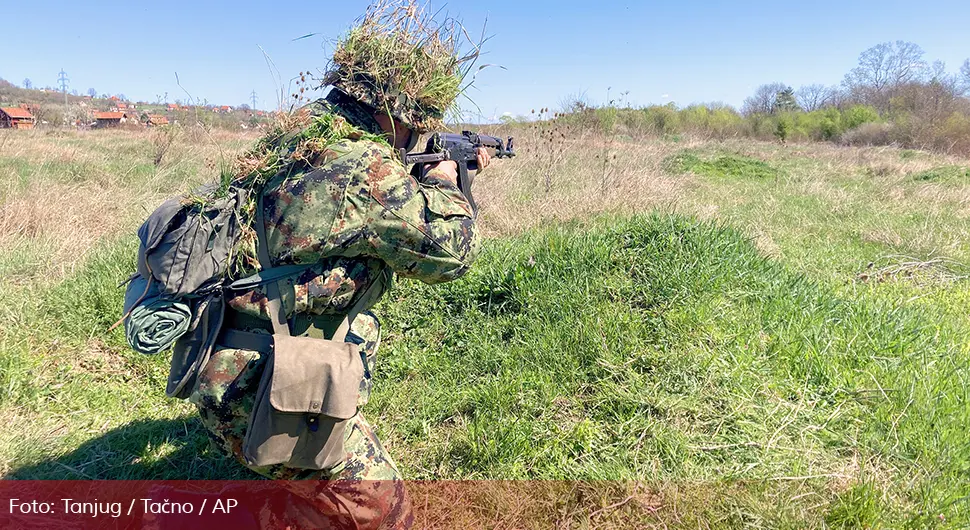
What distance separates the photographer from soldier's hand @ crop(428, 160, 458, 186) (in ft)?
8.32

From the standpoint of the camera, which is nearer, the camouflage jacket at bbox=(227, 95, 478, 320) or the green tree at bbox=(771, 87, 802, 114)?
the camouflage jacket at bbox=(227, 95, 478, 320)

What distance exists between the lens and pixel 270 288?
6.36 feet

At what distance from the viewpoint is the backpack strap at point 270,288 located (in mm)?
1939

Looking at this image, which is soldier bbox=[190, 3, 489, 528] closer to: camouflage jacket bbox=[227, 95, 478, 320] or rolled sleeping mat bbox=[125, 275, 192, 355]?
camouflage jacket bbox=[227, 95, 478, 320]

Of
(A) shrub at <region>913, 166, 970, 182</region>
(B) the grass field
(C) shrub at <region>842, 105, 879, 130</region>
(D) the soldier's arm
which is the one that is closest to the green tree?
(C) shrub at <region>842, 105, 879, 130</region>

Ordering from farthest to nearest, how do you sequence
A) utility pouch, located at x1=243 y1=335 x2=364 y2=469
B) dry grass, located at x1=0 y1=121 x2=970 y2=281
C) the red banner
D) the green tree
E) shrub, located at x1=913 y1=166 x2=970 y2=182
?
the green tree
shrub, located at x1=913 y1=166 x2=970 y2=182
dry grass, located at x1=0 y1=121 x2=970 y2=281
the red banner
utility pouch, located at x1=243 y1=335 x2=364 y2=469

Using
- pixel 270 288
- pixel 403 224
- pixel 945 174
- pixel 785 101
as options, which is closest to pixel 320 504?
pixel 270 288

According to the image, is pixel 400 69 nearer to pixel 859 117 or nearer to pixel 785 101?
pixel 859 117

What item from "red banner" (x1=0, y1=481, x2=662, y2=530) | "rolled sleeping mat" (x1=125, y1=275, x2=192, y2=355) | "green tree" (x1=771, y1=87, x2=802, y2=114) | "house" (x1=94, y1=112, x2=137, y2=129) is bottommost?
"red banner" (x1=0, y1=481, x2=662, y2=530)

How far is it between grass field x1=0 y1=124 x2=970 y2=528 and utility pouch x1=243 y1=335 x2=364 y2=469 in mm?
891

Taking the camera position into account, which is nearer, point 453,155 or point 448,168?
point 448,168

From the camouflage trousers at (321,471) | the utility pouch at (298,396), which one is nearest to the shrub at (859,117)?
the camouflage trousers at (321,471)

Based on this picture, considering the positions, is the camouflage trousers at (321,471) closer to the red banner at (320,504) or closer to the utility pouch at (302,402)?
the red banner at (320,504)

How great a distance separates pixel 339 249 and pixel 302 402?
530mm
